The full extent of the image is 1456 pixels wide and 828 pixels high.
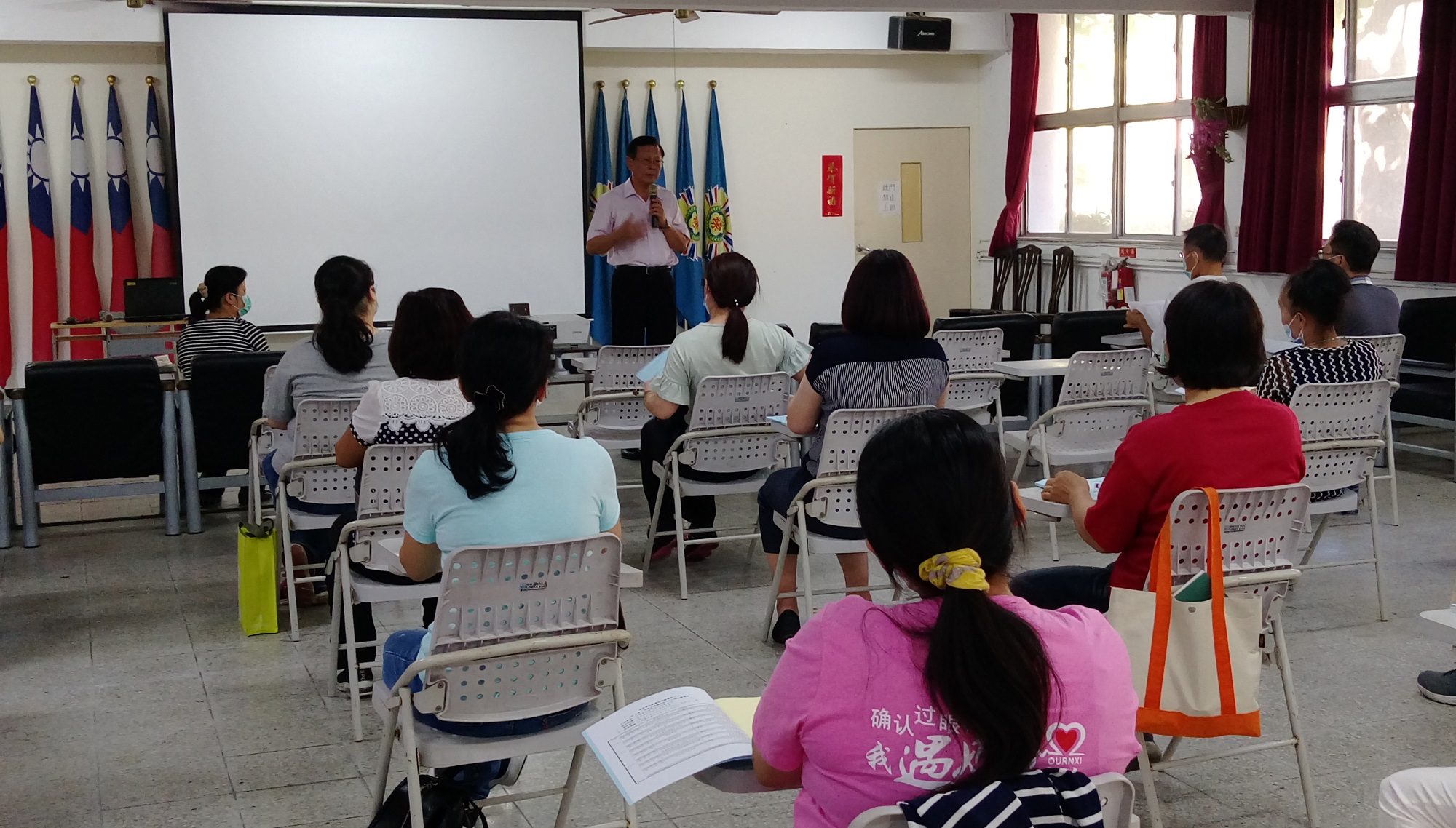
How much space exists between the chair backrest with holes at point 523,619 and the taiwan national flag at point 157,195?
7.90 meters

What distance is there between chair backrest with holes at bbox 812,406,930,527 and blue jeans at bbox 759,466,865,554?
51 millimetres

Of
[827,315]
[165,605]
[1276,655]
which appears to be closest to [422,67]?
[827,315]

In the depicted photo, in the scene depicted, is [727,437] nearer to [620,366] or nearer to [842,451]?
[842,451]

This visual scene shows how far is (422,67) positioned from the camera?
9555 millimetres

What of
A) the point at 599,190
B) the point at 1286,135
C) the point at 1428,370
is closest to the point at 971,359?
the point at 1428,370

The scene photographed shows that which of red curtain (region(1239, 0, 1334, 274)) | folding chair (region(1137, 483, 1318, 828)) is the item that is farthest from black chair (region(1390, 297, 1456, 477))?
folding chair (region(1137, 483, 1318, 828))

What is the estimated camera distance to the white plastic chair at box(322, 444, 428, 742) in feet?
10.6

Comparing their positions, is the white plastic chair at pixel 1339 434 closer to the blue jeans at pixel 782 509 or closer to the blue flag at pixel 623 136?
the blue jeans at pixel 782 509

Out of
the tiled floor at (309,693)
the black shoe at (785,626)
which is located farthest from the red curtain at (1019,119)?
the black shoe at (785,626)

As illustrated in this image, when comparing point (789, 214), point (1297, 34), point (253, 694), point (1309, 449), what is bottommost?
point (253, 694)

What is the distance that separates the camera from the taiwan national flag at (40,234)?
30.1ft

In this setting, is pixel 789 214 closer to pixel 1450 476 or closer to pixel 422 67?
pixel 422 67

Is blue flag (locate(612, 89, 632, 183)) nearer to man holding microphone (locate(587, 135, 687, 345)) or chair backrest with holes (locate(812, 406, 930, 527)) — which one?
man holding microphone (locate(587, 135, 687, 345))

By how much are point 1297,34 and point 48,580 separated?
7723 millimetres
